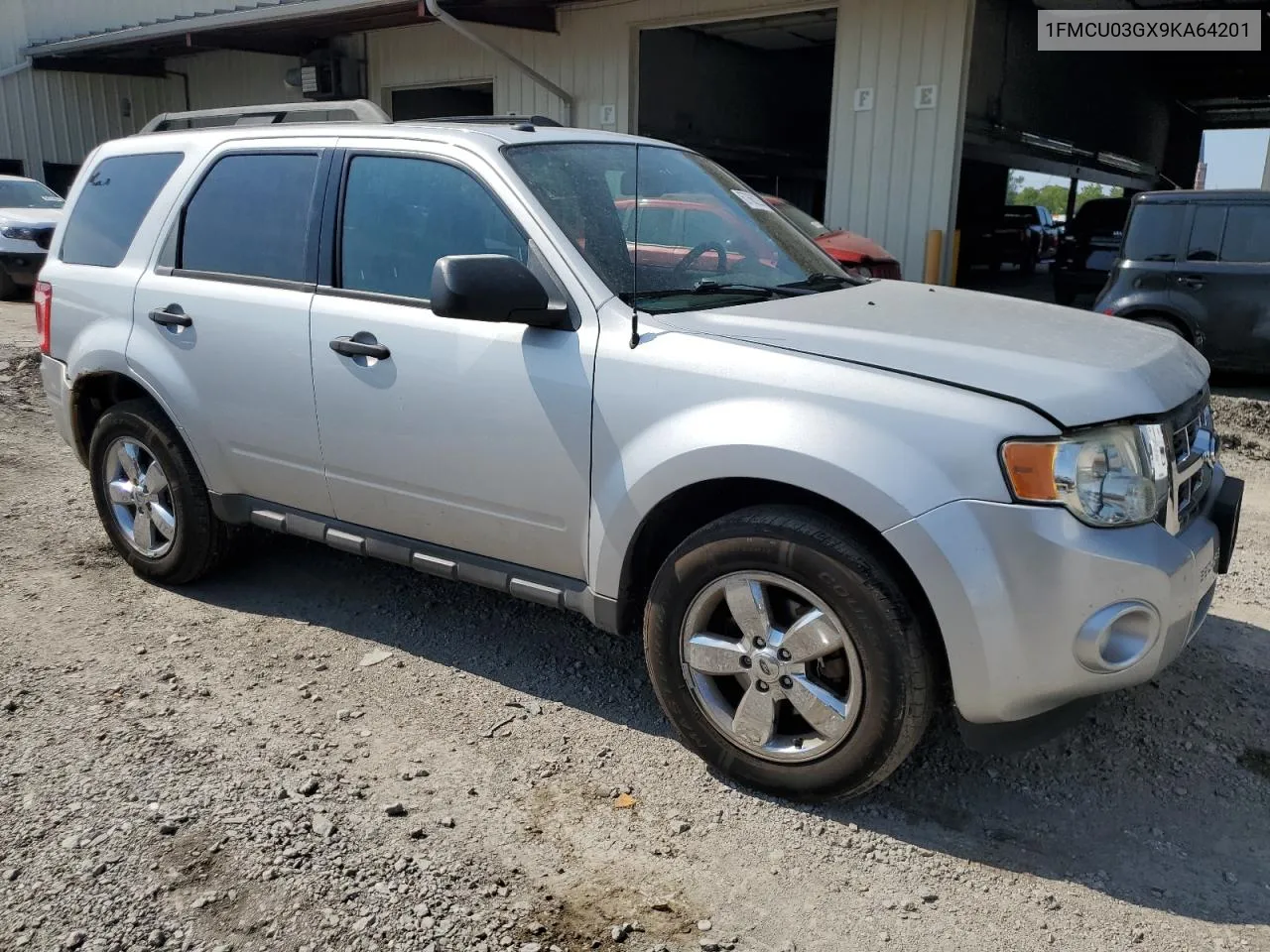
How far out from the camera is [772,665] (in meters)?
2.97

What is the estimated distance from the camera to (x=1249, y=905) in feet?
8.72

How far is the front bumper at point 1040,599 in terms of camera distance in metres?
2.56

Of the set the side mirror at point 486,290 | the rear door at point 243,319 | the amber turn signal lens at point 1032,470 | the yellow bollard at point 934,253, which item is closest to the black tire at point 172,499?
the rear door at point 243,319

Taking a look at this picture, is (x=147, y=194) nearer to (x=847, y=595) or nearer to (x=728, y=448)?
(x=728, y=448)

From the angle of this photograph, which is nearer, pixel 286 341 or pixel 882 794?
pixel 882 794

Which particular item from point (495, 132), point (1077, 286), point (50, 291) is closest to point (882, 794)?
point (495, 132)

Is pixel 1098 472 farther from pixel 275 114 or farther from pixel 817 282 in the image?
pixel 275 114

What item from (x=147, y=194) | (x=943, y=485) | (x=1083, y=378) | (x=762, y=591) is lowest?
(x=762, y=591)

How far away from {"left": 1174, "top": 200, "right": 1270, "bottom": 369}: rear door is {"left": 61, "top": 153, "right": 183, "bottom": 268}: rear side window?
7975mm

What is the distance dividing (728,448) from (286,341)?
182cm

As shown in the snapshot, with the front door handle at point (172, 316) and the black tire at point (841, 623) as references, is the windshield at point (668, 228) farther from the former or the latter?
the front door handle at point (172, 316)

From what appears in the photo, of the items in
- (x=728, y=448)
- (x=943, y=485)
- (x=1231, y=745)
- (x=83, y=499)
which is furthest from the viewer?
(x=83, y=499)

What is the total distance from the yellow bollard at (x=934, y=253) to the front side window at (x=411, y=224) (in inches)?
327

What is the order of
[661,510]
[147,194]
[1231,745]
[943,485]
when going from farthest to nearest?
[147,194] → [1231,745] → [661,510] → [943,485]
